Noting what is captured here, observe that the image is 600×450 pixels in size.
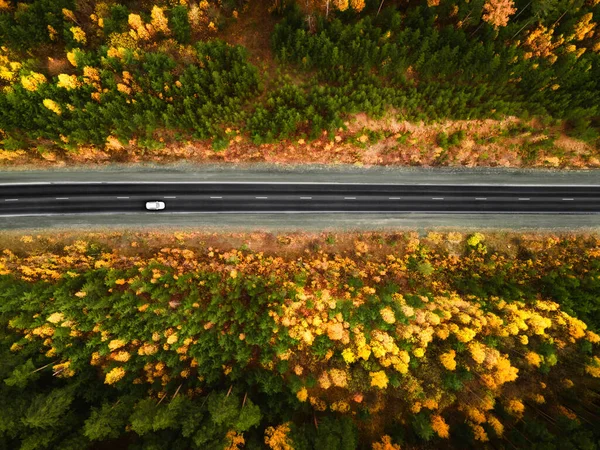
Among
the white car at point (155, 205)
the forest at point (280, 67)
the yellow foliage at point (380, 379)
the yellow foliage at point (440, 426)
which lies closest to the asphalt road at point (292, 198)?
the white car at point (155, 205)

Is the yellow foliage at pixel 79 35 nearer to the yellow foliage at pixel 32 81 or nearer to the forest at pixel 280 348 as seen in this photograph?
the yellow foliage at pixel 32 81

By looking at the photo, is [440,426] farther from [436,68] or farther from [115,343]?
[436,68]

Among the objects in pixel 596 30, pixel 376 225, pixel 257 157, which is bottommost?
pixel 376 225

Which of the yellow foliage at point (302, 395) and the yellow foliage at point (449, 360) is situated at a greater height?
the yellow foliage at point (449, 360)

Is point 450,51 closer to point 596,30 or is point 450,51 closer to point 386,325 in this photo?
point 596,30

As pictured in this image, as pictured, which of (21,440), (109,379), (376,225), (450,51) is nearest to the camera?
(21,440)

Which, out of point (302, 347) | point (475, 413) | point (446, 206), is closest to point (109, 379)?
point (302, 347)

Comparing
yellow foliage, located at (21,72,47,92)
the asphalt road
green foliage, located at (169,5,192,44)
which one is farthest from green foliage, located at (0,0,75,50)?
the asphalt road
